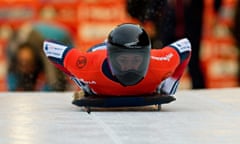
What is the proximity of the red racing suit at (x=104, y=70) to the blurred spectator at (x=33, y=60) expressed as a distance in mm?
3194

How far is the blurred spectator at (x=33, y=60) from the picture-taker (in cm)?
891

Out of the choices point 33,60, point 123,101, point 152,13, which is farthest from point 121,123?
point 152,13

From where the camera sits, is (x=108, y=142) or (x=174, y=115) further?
(x=174, y=115)

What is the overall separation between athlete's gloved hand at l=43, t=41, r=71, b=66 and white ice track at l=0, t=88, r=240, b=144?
0.34 meters

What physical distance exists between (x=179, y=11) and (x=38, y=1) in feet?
5.07

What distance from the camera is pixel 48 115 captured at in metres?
5.30

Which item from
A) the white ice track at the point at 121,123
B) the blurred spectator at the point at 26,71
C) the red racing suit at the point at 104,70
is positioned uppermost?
the red racing suit at the point at 104,70

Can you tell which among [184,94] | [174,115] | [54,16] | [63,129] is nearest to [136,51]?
[174,115]

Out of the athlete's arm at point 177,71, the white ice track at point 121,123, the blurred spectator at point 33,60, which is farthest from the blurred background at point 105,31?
the athlete's arm at point 177,71

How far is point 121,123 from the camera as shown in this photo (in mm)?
4805

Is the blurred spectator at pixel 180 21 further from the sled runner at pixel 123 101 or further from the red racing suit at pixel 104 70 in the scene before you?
the sled runner at pixel 123 101

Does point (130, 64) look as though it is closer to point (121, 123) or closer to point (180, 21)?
point (121, 123)

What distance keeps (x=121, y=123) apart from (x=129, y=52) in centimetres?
56

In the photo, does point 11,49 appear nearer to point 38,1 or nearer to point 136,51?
point 38,1
